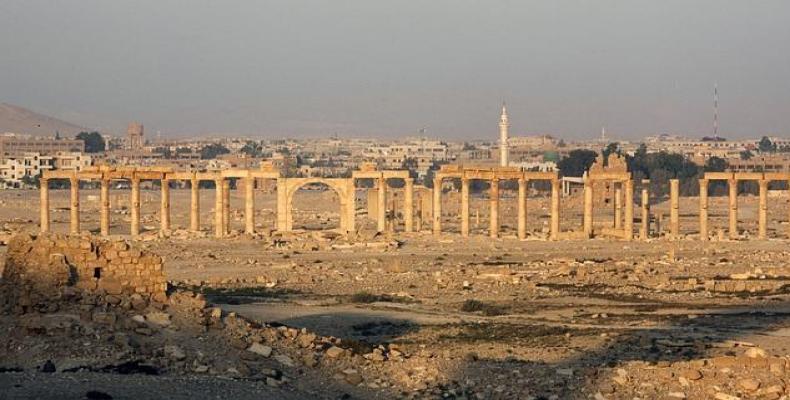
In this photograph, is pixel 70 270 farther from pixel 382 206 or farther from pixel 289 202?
pixel 382 206

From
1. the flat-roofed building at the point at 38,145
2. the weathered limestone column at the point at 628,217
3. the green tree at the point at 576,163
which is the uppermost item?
the flat-roofed building at the point at 38,145

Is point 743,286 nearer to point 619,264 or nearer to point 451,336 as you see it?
point 619,264

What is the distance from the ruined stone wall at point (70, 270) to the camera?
22.2 metres

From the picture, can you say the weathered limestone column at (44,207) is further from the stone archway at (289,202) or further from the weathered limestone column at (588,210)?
the weathered limestone column at (588,210)

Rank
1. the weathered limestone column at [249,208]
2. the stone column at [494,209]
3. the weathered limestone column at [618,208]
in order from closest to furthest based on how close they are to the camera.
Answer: the stone column at [494,209], the weathered limestone column at [249,208], the weathered limestone column at [618,208]

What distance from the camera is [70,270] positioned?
22297 mm

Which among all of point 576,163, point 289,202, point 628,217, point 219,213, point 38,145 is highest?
point 38,145

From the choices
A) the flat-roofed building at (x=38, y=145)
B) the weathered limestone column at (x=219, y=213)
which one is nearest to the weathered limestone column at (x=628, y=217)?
the weathered limestone column at (x=219, y=213)

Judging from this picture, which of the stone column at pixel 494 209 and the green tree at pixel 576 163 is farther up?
the green tree at pixel 576 163

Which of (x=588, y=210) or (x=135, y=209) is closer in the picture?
(x=135, y=209)

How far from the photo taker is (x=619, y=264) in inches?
1999

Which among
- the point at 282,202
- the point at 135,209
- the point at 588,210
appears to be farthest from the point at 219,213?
the point at 588,210

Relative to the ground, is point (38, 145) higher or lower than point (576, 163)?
higher

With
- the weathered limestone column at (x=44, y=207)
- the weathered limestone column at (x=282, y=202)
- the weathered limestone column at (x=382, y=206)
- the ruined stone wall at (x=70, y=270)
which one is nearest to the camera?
the ruined stone wall at (x=70, y=270)
